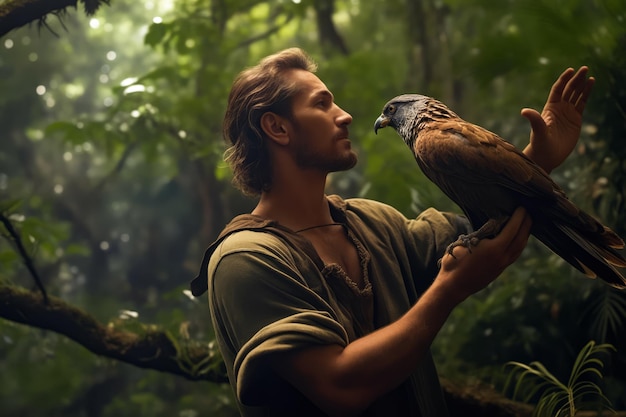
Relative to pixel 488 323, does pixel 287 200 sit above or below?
above

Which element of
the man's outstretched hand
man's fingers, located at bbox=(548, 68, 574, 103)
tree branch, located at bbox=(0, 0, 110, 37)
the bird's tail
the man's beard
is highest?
tree branch, located at bbox=(0, 0, 110, 37)

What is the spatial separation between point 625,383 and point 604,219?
2.02 feet

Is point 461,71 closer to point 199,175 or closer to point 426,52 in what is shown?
point 426,52

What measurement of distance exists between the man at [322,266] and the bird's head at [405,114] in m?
0.11

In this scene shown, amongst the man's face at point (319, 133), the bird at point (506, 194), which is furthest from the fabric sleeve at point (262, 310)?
the bird at point (506, 194)

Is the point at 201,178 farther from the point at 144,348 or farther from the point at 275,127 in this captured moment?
the point at 275,127

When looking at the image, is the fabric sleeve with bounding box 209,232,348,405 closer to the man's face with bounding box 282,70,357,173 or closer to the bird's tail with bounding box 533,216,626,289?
the man's face with bounding box 282,70,357,173

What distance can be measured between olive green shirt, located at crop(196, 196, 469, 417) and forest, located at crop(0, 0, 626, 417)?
574 millimetres

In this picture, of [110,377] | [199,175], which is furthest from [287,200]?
[110,377]

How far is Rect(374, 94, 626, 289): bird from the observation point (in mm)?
1468

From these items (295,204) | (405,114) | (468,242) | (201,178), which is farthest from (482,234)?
(201,178)

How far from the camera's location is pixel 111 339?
2.33 meters

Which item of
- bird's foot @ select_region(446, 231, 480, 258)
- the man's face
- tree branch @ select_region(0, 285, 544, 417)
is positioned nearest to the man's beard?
the man's face

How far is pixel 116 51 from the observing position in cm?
498
